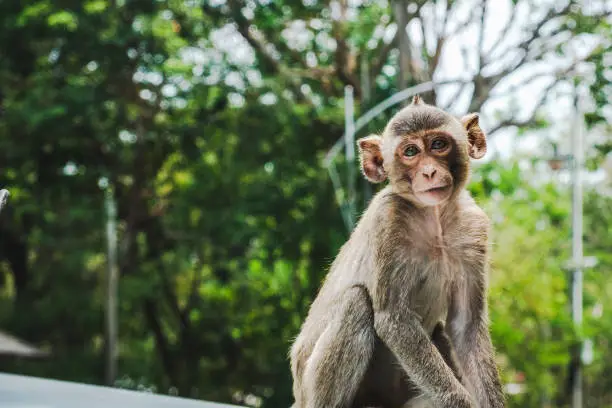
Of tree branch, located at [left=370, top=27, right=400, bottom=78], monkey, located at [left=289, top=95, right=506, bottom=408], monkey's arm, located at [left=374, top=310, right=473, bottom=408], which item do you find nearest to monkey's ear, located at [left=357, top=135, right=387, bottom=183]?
monkey, located at [left=289, top=95, right=506, bottom=408]

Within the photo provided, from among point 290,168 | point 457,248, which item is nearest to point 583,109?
point 290,168

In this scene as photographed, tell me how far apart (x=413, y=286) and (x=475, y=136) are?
0.55 metres

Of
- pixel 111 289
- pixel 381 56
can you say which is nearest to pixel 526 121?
pixel 381 56

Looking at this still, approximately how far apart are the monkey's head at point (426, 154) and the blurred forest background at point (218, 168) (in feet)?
42.5

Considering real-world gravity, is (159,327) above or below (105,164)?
below

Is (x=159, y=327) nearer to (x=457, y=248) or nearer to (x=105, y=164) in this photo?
(x=105, y=164)

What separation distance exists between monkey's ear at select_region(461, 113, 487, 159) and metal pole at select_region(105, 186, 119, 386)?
18.1 m

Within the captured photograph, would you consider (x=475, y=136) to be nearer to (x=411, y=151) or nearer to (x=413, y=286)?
(x=411, y=151)

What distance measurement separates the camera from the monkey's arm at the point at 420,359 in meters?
3.28

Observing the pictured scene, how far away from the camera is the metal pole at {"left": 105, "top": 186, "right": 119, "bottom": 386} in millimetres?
21192

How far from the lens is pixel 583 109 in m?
17.9

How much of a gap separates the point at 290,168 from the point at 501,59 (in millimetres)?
4466

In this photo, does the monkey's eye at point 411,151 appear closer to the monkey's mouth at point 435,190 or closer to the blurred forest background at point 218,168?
the monkey's mouth at point 435,190

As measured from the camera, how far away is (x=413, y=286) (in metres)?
3.39
